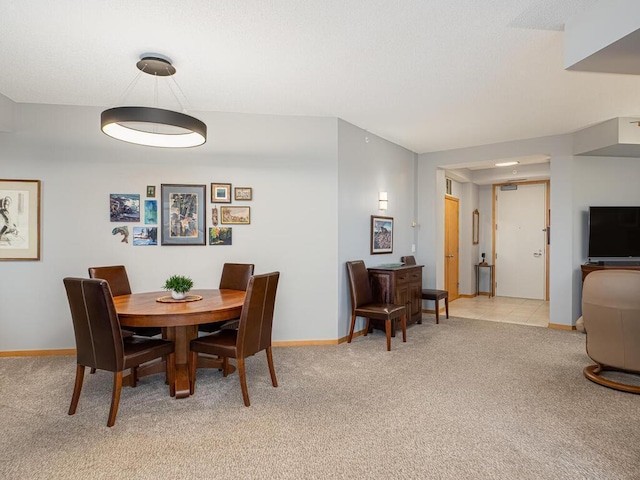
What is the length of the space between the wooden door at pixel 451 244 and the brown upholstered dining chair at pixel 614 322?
362cm

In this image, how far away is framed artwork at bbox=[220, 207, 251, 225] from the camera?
452 cm

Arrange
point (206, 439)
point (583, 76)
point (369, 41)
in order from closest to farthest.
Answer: point (206, 439) → point (369, 41) → point (583, 76)

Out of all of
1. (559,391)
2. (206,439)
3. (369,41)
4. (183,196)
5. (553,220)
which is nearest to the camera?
(206,439)

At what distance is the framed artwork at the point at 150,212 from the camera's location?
4391mm

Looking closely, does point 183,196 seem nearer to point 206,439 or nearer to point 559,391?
point 206,439

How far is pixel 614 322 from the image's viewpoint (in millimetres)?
3260

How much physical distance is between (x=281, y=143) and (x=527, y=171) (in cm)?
493

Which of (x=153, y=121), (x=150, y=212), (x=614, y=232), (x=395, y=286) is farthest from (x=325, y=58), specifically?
(x=614, y=232)

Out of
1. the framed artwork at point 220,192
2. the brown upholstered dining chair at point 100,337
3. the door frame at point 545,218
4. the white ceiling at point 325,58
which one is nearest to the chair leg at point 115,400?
the brown upholstered dining chair at point 100,337

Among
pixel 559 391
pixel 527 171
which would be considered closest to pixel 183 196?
pixel 559 391

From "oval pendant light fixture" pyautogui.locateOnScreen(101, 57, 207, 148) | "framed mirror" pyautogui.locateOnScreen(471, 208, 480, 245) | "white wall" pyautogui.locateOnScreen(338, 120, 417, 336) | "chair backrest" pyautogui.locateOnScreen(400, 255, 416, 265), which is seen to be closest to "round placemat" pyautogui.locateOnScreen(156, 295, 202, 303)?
"oval pendant light fixture" pyautogui.locateOnScreen(101, 57, 207, 148)

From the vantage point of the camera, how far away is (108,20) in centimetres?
261

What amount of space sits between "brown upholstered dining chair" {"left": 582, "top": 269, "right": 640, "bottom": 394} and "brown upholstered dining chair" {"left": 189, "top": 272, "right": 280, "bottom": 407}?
2.77m

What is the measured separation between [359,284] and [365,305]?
0.27 m
